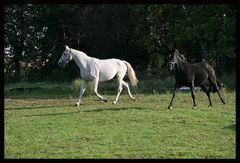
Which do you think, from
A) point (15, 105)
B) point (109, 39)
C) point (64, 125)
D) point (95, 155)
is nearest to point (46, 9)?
point (109, 39)

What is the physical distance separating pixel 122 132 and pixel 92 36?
18.8 meters

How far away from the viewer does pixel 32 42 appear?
97.2 ft

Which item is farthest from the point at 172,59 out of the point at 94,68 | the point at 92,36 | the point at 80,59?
the point at 92,36

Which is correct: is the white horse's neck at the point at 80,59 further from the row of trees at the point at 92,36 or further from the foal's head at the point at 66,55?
the row of trees at the point at 92,36

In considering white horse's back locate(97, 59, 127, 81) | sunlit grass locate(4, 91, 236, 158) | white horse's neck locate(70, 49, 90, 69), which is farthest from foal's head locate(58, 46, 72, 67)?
sunlit grass locate(4, 91, 236, 158)

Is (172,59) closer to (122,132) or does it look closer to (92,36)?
(122,132)

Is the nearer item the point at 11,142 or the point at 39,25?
the point at 11,142

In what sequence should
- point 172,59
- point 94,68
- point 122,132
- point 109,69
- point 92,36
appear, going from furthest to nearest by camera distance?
point 92,36 < point 109,69 < point 94,68 < point 172,59 < point 122,132

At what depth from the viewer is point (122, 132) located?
844cm

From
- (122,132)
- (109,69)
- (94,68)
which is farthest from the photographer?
(109,69)

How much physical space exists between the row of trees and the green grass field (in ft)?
44.6

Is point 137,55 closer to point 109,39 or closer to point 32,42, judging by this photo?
point 109,39
